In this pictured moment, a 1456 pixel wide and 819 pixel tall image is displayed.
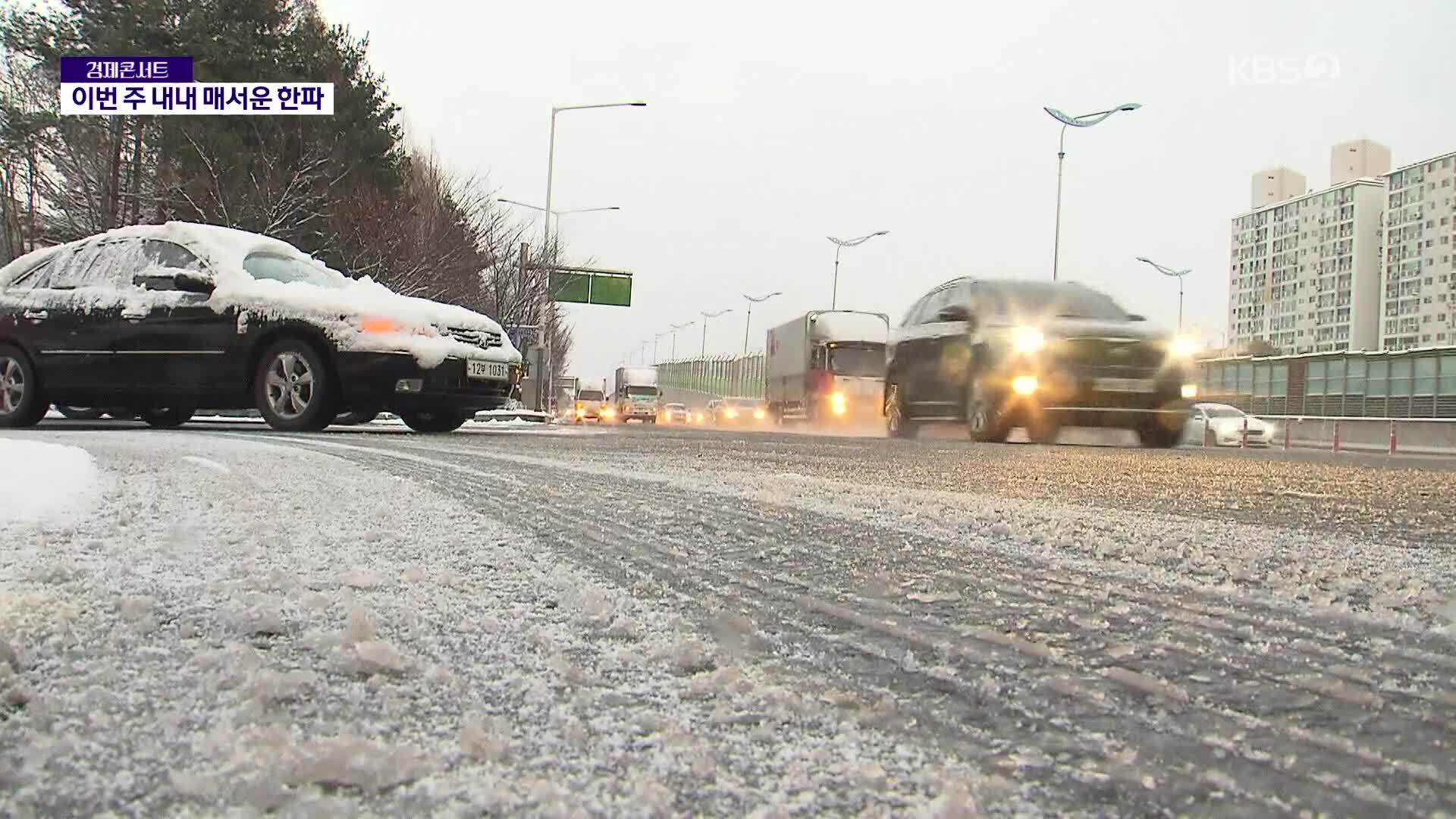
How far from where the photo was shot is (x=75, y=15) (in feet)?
79.6

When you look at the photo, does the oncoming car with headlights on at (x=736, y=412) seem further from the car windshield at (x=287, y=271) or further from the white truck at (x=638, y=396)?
the car windshield at (x=287, y=271)

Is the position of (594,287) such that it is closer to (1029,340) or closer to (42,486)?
(1029,340)

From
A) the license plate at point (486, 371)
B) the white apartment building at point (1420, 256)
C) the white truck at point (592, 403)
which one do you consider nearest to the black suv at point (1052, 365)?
the license plate at point (486, 371)

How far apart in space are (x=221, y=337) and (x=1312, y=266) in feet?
350

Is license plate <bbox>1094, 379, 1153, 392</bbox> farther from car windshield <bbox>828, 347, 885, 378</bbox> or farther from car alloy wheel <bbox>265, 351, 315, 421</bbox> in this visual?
car windshield <bbox>828, 347, 885, 378</bbox>

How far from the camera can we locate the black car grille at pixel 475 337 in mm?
8195

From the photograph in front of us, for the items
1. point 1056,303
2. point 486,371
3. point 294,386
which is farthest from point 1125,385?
point 294,386

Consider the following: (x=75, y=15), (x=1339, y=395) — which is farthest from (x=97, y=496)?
(x=1339, y=395)

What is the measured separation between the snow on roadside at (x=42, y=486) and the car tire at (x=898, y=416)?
9.31 metres

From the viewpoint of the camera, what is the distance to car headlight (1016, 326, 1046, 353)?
30.2 feet

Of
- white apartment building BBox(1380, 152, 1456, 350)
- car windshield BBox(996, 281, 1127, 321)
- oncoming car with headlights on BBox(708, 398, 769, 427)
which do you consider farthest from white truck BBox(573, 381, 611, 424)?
white apartment building BBox(1380, 152, 1456, 350)

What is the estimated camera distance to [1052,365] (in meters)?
9.20

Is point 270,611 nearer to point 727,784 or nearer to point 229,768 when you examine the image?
point 229,768

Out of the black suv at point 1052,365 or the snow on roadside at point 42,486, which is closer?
the snow on roadside at point 42,486
